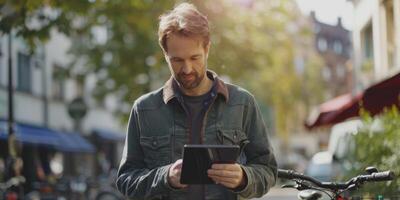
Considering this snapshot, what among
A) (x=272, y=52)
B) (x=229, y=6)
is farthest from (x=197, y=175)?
(x=272, y=52)

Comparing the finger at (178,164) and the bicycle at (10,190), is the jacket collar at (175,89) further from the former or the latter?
the bicycle at (10,190)

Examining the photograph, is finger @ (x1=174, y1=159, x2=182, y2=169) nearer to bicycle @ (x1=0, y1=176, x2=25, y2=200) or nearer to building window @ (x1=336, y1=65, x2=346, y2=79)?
bicycle @ (x1=0, y1=176, x2=25, y2=200)

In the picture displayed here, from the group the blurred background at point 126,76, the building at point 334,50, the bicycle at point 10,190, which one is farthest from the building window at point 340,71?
the bicycle at point 10,190

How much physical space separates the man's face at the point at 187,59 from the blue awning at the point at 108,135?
4011 centimetres

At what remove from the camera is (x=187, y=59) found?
3689 millimetres

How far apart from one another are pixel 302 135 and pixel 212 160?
8614 cm

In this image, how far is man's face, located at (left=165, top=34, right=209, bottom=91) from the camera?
368cm

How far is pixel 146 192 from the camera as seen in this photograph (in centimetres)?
379

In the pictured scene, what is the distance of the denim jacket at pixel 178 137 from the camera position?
3.79 m

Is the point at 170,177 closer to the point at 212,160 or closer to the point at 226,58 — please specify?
the point at 212,160

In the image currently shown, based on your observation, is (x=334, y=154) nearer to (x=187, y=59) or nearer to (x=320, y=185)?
(x=320, y=185)

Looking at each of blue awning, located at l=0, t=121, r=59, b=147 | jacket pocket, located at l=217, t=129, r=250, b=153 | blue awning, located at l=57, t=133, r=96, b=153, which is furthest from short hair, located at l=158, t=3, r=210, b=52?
blue awning, located at l=57, t=133, r=96, b=153

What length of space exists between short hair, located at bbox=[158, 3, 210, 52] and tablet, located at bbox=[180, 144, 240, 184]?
19.5 inches

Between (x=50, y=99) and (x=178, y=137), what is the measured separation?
33.1 meters
